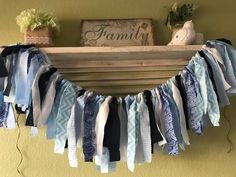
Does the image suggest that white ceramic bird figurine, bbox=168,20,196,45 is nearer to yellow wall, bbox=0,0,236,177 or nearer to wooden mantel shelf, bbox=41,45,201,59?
wooden mantel shelf, bbox=41,45,201,59

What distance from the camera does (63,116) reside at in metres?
1.19

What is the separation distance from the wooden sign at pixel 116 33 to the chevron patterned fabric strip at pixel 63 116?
0.77ft

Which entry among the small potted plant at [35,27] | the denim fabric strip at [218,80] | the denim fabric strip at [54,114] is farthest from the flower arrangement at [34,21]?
the denim fabric strip at [218,80]

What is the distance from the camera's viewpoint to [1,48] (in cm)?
123

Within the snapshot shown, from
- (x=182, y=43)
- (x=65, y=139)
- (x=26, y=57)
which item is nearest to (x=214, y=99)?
(x=182, y=43)

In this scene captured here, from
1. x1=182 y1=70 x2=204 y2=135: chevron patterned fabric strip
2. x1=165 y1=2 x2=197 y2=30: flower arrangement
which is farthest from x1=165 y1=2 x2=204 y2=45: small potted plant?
x1=182 y1=70 x2=204 y2=135: chevron patterned fabric strip

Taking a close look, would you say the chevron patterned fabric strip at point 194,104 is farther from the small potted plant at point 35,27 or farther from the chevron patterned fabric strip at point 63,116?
the small potted plant at point 35,27

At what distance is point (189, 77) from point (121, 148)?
1.04 feet

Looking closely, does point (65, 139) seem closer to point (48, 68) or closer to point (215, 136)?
point (48, 68)

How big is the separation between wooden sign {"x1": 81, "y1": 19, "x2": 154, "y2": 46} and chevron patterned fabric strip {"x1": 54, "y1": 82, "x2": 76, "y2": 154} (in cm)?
23

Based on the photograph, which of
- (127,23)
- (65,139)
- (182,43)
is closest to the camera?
(65,139)

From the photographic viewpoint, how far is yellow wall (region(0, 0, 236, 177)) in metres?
1.37

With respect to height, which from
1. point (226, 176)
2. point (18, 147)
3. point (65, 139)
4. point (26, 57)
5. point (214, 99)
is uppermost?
point (26, 57)

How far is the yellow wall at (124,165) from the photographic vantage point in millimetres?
1371
